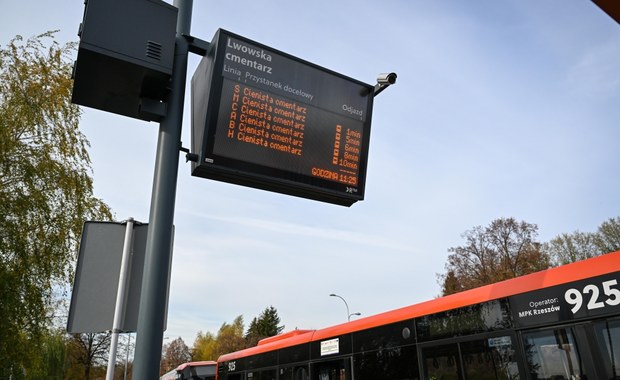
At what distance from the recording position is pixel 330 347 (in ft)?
34.4

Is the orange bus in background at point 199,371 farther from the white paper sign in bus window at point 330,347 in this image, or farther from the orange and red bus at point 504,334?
the orange and red bus at point 504,334

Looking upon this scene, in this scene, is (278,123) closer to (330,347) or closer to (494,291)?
(494,291)

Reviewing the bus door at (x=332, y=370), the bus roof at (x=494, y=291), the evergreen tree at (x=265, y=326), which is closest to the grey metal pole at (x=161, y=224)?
the bus roof at (x=494, y=291)

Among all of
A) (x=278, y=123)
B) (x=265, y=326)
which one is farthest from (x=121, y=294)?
(x=265, y=326)

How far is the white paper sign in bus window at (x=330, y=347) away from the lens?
10.3 m

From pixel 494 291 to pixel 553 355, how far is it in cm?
126

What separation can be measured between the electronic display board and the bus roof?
9.88 ft

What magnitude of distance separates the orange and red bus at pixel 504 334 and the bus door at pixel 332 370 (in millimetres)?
21

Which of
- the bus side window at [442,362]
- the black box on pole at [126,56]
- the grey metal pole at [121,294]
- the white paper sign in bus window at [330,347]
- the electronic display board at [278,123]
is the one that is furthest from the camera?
the white paper sign in bus window at [330,347]

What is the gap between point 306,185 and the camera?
16.6 feet

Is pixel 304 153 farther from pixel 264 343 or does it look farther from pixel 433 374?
pixel 264 343

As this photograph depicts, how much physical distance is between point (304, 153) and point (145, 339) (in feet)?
8.55

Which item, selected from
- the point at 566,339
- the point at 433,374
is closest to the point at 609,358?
the point at 566,339

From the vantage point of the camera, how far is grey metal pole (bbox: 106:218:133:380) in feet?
10.6
